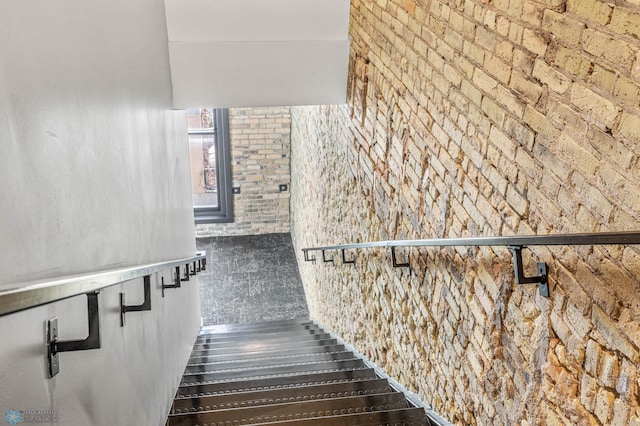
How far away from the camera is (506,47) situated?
2104mm

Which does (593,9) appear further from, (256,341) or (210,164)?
(210,164)

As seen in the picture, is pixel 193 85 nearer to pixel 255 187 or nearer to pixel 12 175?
pixel 12 175

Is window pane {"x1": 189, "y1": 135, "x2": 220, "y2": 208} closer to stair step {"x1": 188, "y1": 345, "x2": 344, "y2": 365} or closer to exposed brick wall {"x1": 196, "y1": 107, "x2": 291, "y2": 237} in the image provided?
exposed brick wall {"x1": 196, "y1": 107, "x2": 291, "y2": 237}

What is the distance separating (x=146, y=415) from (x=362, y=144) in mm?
2452

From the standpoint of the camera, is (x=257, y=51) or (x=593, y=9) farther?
(x=257, y=51)

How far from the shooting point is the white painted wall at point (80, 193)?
140 centimetres

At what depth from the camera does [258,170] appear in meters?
9.73

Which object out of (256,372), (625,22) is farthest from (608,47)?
(256,372)

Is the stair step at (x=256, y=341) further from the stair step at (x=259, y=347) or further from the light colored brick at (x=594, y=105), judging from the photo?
Result: the light colored brick at (x=594, y=105)

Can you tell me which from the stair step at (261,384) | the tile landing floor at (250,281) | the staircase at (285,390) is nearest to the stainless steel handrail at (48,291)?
the staircase at (285,390)

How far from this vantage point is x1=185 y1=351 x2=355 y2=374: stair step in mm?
4301
